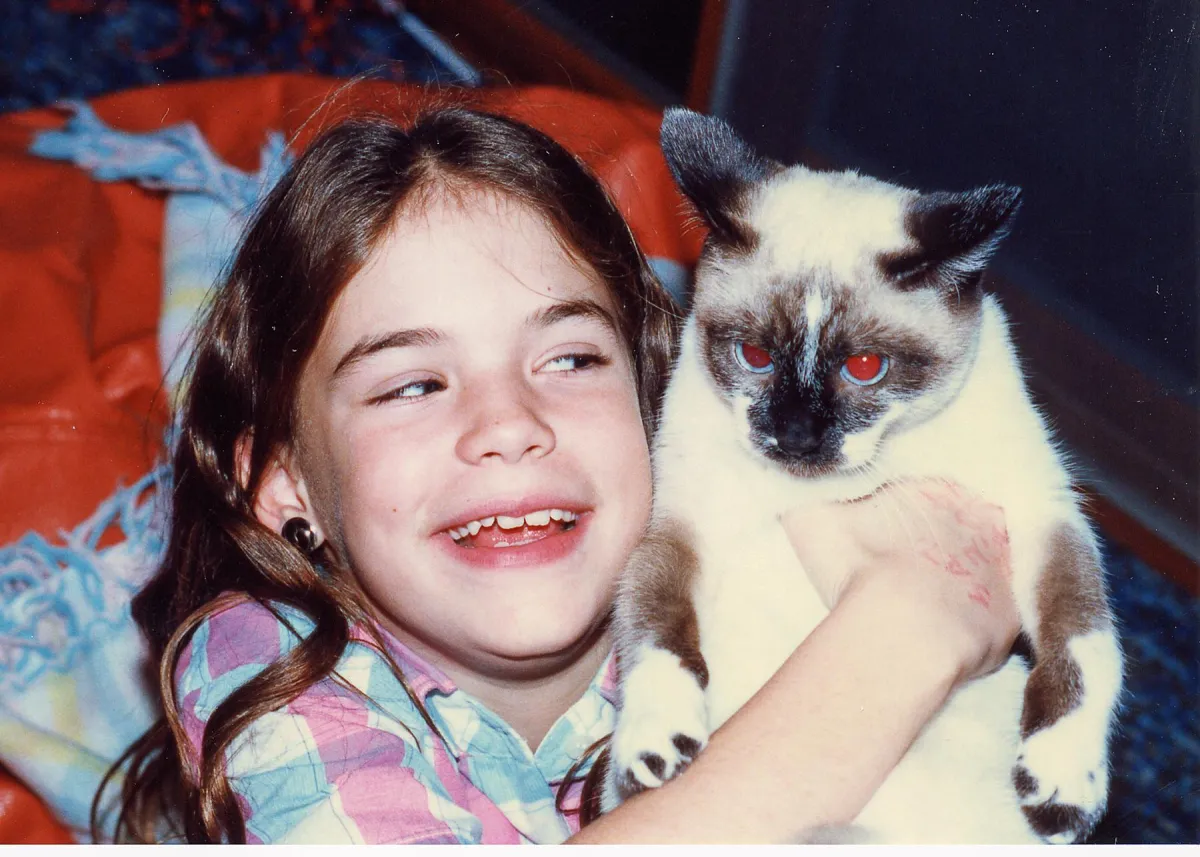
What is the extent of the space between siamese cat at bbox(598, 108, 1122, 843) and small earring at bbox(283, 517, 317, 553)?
0.47m

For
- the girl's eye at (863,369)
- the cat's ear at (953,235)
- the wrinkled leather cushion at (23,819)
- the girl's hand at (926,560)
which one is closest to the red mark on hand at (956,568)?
the girl's hand at (926,560)

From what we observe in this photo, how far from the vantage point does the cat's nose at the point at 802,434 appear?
1.26 meters

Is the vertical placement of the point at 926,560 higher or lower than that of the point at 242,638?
higher

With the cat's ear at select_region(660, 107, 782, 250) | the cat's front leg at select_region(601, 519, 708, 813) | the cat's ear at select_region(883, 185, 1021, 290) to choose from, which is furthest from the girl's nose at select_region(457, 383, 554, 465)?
the cat's ear at select_region(883, 185, 1021, 290)

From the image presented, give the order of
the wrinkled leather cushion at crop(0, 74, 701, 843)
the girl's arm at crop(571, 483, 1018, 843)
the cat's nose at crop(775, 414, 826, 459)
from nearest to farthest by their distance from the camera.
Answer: the girl's arm at crop(571, 483, 1018, 843), the cat's nose at crop(775, 414, 826, 459), the wrinkled leather cushion at crop(0, 74, 701, 843)

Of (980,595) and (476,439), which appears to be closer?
(476,439)

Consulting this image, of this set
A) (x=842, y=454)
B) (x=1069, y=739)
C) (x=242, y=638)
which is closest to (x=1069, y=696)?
(x=1069, y=739)

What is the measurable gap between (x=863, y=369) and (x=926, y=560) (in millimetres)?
267

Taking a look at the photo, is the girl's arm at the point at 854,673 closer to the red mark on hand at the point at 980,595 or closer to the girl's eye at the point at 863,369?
the red mark on hand at the point at 980,595

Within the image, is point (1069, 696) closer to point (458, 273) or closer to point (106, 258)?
point (458, 273)

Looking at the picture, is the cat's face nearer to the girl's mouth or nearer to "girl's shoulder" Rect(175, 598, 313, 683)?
the girl's mouth

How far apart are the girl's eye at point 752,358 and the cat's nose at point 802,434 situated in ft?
0.32

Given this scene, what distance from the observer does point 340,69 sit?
1.89 m

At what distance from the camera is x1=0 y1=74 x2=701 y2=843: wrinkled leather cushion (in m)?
1.53
